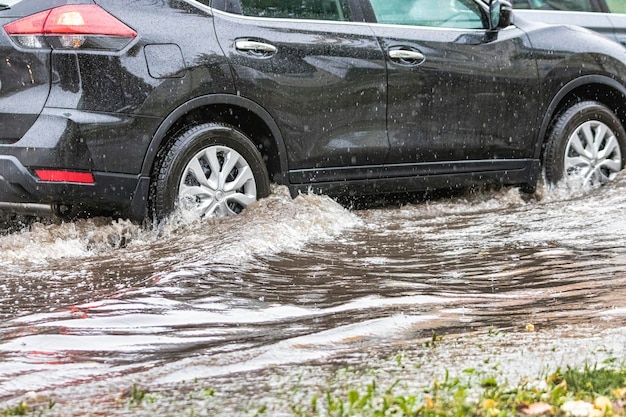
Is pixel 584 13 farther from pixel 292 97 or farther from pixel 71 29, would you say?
pixel 71 29

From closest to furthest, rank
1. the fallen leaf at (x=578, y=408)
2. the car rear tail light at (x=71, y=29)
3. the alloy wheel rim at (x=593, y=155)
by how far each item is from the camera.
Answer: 1. the fallen leaf at (x=578, y=408)
2. the car rear tail light at (x=71, y=29)
3. the alloy wheel rim at (x=593, y=155)

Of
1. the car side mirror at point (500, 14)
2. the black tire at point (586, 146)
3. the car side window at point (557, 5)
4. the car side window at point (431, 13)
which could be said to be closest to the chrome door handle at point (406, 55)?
the car side window at point (431, 13)

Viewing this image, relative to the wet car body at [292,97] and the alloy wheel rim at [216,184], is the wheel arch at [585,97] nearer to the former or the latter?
the wet car body at [292,97]

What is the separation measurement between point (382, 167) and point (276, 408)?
13.1 feet

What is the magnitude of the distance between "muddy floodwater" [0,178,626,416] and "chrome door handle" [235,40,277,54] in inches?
31.6

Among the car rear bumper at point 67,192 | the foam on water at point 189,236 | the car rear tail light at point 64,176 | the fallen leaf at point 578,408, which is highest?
the car rear tail light at point 64,176

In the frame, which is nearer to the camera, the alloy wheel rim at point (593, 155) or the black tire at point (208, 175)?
the black tire at point (208, 175)

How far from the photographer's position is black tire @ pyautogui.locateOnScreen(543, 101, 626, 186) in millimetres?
7605

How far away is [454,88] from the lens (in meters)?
6.98

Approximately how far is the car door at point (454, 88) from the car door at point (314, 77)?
0.14 m

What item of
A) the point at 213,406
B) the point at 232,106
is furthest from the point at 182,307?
the point at 232,106

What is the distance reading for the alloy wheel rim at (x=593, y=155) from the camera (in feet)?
25.3

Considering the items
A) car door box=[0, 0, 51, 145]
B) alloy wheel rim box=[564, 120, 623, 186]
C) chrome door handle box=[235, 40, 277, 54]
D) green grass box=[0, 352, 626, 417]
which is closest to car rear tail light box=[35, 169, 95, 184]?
car door box=[0, 0, 51, 145]

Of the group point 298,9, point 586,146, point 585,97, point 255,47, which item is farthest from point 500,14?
point 255,47
